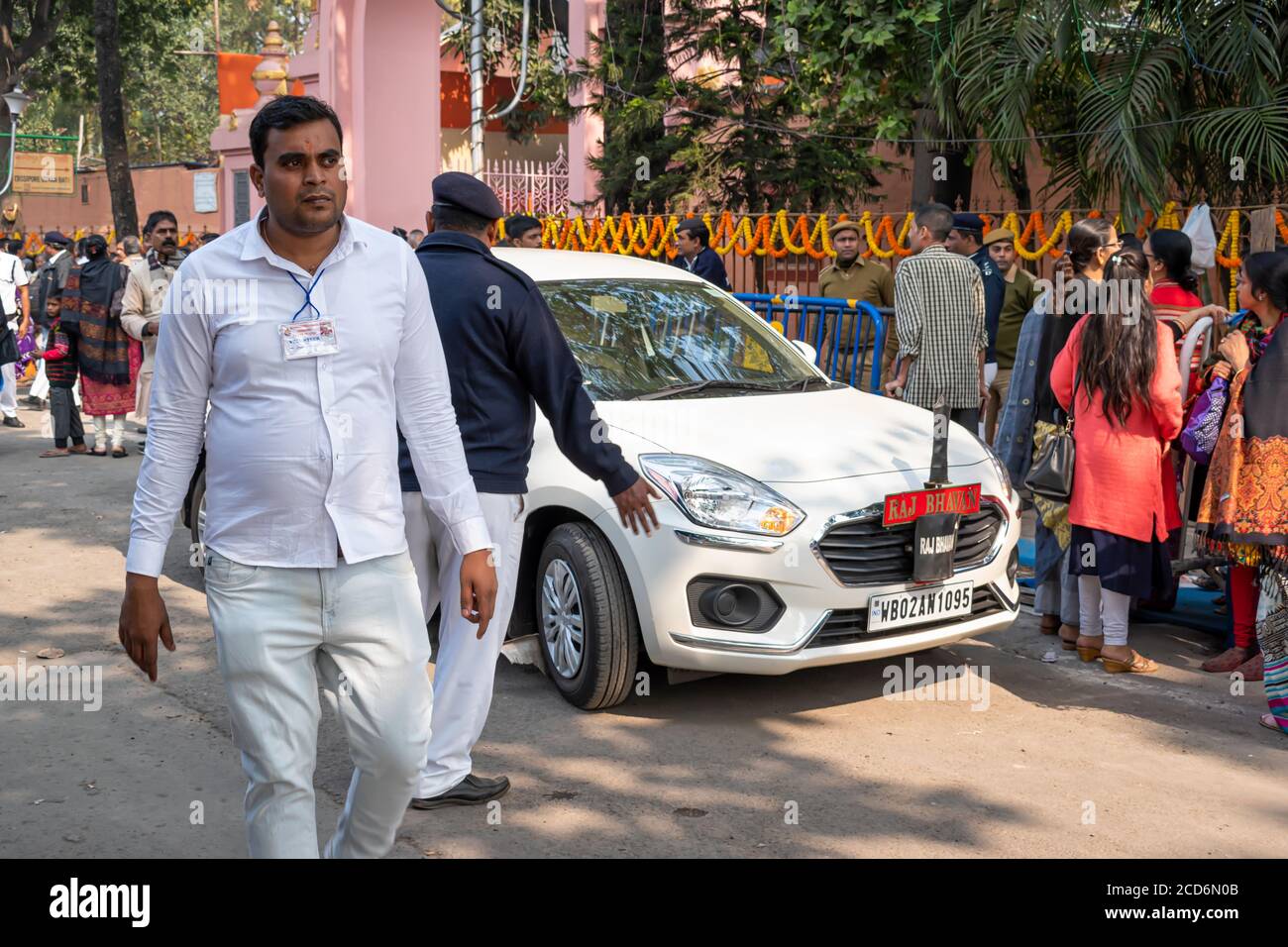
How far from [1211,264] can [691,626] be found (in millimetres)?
5017

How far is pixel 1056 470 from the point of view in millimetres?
6230

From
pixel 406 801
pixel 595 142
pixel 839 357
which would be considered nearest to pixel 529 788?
pixel 406 801

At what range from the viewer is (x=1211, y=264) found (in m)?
8.64

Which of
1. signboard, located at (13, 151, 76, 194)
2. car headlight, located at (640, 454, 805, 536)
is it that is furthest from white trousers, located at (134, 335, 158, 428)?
signboard, located at (13, 151, 76, 194)

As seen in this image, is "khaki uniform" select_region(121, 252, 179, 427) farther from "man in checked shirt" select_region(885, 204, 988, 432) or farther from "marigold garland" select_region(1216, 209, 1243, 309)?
"marigold garland" select_region(1216, 209, 1243, 309)

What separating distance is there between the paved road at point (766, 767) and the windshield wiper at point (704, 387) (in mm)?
1227

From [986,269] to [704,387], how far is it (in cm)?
412

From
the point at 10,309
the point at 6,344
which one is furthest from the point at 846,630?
the point at 10,309

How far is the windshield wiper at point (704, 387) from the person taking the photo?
19.7ft

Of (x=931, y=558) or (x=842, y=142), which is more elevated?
(x=842, y=142)

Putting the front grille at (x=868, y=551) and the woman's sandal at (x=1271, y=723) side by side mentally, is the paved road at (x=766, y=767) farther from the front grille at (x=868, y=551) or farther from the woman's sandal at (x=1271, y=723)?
the front grille at (x=868, y=551)

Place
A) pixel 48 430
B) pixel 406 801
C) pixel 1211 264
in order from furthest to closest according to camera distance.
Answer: pixel 48 430
pixel 1211 264
pixel 406 801

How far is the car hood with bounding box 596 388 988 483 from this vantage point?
5473 millimetres
